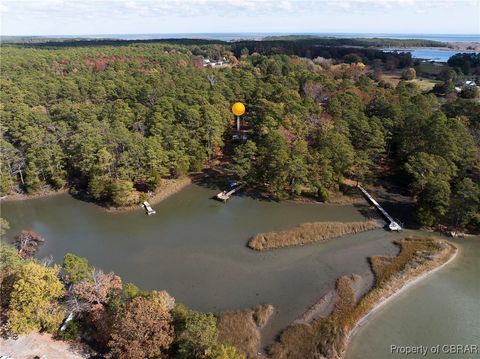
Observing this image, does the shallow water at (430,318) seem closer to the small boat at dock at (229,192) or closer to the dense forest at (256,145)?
the dense forest at (256,145)

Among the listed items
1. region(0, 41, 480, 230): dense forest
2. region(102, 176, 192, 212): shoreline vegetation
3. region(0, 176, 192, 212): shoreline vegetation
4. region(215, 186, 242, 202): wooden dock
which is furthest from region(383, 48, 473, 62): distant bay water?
region(0, 176, 192, 212): shoreline vegetation

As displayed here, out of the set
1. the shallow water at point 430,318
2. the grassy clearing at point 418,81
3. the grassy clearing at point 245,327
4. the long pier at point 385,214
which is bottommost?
the grassy clearing at point 245,327

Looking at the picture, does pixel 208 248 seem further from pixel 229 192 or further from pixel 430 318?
pixel 430 318

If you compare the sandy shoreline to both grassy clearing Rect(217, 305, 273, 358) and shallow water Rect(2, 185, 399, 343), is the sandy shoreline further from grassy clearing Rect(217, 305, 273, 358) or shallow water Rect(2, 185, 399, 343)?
grassy clearing Rect(217, 305, 273, 358)

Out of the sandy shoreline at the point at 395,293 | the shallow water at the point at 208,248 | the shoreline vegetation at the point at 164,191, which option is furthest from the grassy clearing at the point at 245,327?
the shoreline vegetation at the point at 164,191

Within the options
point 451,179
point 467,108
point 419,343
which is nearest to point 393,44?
point 467,108

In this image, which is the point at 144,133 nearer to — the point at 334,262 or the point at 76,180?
the point at 76,180

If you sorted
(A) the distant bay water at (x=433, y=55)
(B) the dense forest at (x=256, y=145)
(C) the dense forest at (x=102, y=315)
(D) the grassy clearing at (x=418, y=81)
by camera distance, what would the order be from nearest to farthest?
(C) the dense forest at (x=102, y=315) < (B) the dense forest at (x=256, y=145) < (D) the grassy clearing at (x=418, y=81) < (A) the distant bay water at (x=433, y=55)
